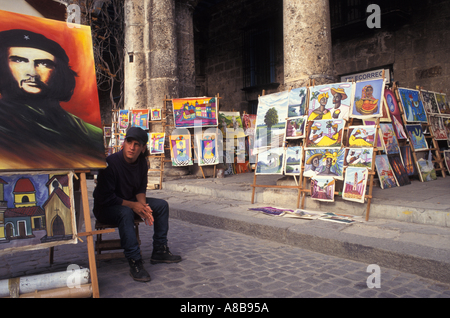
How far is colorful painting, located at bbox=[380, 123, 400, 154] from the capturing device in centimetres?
575

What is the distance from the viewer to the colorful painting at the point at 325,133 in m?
4.82

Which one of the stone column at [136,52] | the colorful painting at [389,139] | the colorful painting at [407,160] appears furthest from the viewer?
the stone column at [136,52]

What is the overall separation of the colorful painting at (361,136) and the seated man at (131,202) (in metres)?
2.61

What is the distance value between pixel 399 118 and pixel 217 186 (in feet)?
11.3

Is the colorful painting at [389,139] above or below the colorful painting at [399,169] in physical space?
above

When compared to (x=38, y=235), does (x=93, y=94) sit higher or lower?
higher

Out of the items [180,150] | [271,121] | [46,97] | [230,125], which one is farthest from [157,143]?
[46,97]

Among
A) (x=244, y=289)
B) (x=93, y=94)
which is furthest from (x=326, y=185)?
(x=93, y=94)

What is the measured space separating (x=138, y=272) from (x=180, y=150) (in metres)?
5.62

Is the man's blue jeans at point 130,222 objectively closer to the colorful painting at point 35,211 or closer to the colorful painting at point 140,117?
the colorful painting at point 35,211

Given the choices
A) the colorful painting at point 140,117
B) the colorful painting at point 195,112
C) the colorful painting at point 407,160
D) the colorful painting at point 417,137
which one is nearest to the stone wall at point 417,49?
the colorful painting at point 417,137

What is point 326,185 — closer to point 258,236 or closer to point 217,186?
point 258,236

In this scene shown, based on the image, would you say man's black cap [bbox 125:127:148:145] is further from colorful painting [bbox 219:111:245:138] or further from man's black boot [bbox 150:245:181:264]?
colorful painting [bbox 219:111:245:138]

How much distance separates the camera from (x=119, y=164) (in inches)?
133
